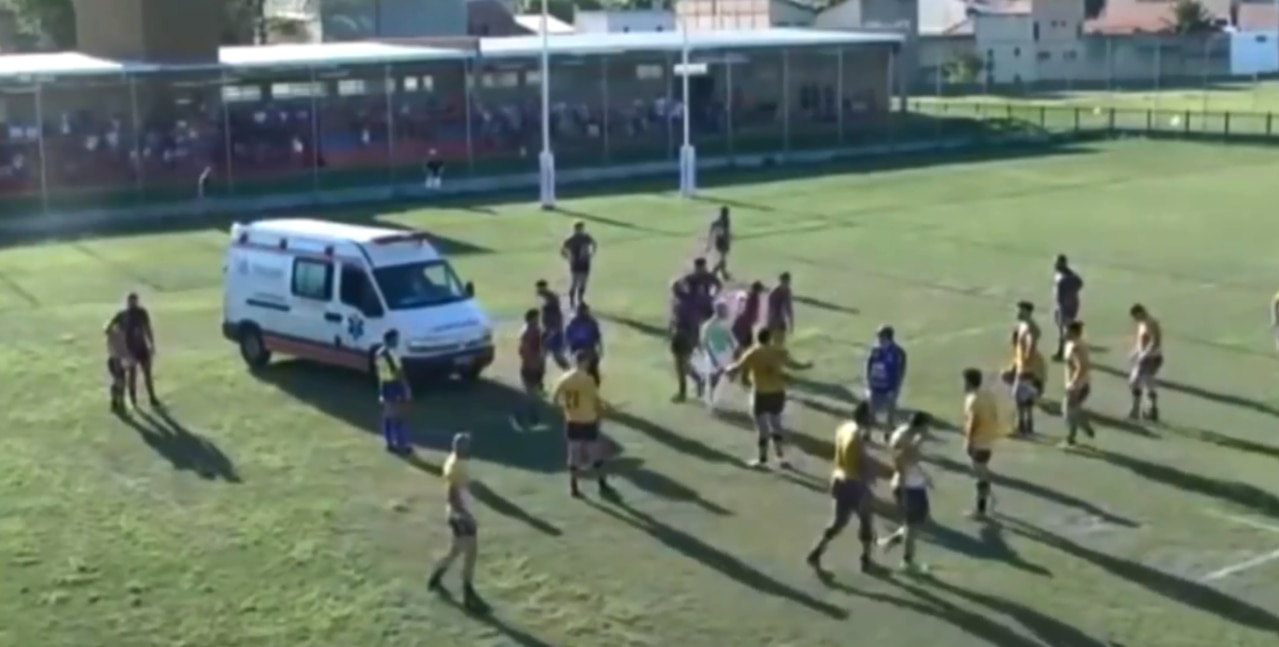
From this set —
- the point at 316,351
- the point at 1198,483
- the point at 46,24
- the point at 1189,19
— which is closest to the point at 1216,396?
the point at 1198,483

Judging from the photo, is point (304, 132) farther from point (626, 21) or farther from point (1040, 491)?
point (626, 21)

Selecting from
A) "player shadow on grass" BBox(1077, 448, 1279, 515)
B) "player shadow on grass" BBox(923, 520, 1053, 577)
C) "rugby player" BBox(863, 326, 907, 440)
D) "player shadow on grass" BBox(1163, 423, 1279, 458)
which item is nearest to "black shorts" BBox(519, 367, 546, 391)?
"rugby player" BBox(863, 326, 907, 440)

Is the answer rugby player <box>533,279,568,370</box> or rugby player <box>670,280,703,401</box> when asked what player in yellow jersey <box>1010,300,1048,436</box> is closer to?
rugby player <box>670,280,703,401</box>

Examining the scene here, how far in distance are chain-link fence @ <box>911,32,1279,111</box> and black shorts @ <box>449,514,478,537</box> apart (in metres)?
73.8

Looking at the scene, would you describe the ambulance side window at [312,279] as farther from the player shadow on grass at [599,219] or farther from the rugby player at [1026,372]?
the player shadow on grass at [599,219]

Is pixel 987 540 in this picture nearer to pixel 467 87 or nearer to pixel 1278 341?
pixel 1278 341

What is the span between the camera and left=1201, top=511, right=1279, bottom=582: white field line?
1673 centimetres

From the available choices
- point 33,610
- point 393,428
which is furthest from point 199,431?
point 33,610

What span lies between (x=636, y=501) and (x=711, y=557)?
2.05m

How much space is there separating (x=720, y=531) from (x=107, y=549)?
18.8 feet

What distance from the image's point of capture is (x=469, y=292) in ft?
82.7

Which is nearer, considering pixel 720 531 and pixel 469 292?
pixel 720 531

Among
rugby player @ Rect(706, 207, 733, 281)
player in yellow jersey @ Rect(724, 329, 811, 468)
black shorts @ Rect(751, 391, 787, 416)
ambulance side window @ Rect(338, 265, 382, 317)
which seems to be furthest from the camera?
rugby player @ Rect(706, 207, 733, 281)

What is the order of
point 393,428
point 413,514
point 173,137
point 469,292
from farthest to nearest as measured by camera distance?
1. point 173,137
2. point 469,292
3. point 393,428
4. point 413,514
